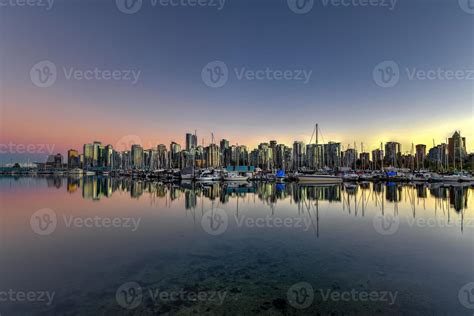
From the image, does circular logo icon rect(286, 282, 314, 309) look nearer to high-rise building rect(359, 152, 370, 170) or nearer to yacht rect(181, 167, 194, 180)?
yacht rect(181, 167, 194, 180)

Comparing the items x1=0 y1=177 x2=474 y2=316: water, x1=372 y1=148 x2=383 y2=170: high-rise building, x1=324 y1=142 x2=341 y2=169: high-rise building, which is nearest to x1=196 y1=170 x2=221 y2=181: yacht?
x1=0 y1=177 x2=474 y2=316: water

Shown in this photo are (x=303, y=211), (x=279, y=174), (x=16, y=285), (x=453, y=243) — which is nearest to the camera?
(x=16, y=285)

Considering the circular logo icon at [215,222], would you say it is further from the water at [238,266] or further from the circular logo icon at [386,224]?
the circular logo icon at [386,224]

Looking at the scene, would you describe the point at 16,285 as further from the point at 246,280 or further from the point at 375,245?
the point at 375,245

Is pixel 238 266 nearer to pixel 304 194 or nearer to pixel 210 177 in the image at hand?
pixel 304 194

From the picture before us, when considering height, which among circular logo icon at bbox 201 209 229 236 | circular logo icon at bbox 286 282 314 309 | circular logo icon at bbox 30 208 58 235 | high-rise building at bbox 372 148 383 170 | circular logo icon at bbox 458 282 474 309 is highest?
high-rise building at bbox 372 148 383 170

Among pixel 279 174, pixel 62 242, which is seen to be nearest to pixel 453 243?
pixel 62 242
